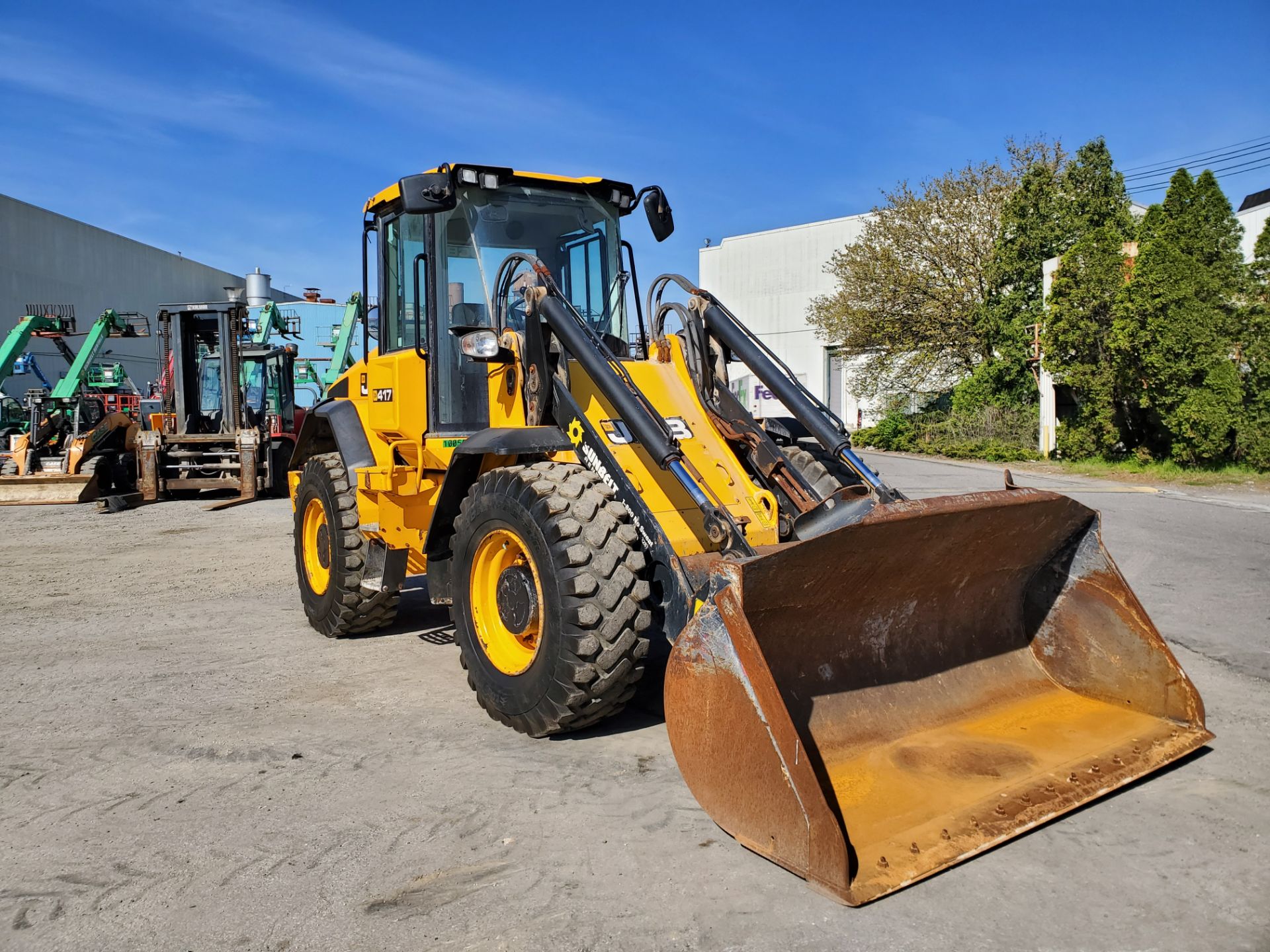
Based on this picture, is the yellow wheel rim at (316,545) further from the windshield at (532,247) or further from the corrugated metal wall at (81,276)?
the corrugated metal wall at (81,276)

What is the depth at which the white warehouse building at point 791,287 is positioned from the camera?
40.2 m

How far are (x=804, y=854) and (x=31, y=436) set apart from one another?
19036 mm

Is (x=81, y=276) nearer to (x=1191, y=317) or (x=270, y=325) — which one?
(x=270, y=325)

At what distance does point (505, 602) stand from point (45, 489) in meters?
14.8

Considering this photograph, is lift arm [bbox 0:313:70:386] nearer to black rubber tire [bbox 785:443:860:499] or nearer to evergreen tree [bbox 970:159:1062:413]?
black rubber tire [bbox 785:443:860:499]

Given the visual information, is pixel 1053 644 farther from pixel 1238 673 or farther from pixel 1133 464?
pixel 1133 464

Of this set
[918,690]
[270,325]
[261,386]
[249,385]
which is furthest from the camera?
[270,325]

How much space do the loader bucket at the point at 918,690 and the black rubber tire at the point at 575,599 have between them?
0.42 m

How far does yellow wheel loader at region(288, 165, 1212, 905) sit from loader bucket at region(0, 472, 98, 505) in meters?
12.7

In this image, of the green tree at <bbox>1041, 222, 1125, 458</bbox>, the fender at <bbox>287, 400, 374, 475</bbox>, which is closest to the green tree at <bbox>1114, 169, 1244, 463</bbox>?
the green tree at <bbox>1041, 222, 1125, 458</bbox>

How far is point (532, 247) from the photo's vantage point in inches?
226

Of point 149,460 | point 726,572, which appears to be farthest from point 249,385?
point 726,572

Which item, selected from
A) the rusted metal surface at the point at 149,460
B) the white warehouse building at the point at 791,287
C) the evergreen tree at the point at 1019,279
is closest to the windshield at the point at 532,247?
the rusted metal surface at the point at 149,460

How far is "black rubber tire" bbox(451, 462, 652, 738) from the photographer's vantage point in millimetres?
3918
